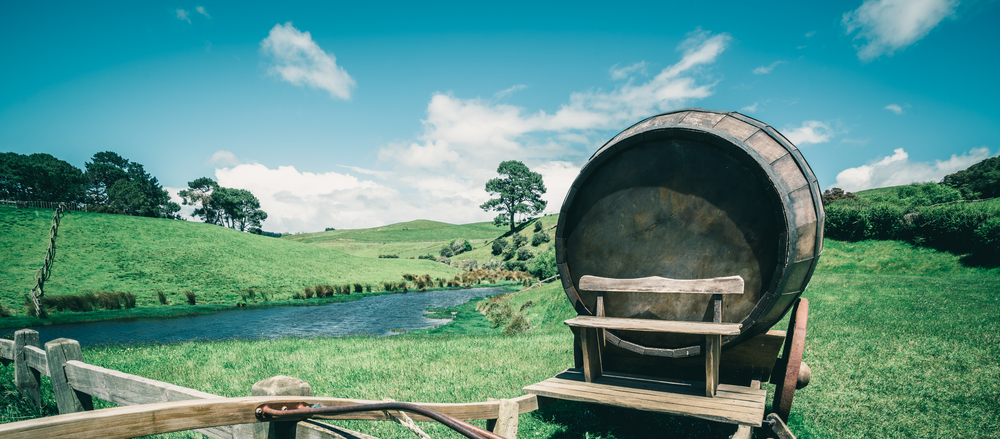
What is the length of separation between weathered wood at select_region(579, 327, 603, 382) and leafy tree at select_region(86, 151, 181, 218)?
90697 millimetres

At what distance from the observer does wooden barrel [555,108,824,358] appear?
10.7 feet

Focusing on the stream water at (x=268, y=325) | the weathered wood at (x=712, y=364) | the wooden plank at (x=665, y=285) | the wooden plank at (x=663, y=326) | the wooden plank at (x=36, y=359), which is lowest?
the stream water at (x=268, y=325)

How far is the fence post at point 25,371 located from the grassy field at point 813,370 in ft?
0.66

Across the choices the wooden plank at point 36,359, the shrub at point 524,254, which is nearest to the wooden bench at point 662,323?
the wooden plank at point 36,359

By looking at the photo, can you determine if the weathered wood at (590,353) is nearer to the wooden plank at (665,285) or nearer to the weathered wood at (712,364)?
the wooden plank at (665,285)

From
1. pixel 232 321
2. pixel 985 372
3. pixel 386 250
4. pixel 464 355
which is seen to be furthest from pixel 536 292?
pixel 386 250

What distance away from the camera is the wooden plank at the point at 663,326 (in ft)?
9.77

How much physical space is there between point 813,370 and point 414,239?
121m

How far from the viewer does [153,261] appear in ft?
107

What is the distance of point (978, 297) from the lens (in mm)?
12781

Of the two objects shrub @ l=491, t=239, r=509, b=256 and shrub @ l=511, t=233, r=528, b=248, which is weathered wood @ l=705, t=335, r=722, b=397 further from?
shrub @ l=491, t=239, r=509, b=256

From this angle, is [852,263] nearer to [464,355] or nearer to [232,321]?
[464,355]

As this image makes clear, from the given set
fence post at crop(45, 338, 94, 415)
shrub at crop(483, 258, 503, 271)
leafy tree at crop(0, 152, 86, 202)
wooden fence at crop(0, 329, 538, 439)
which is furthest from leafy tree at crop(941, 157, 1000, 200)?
leafy tree at crop(0, 152, 86, 202)

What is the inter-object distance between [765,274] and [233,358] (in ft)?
36.4
